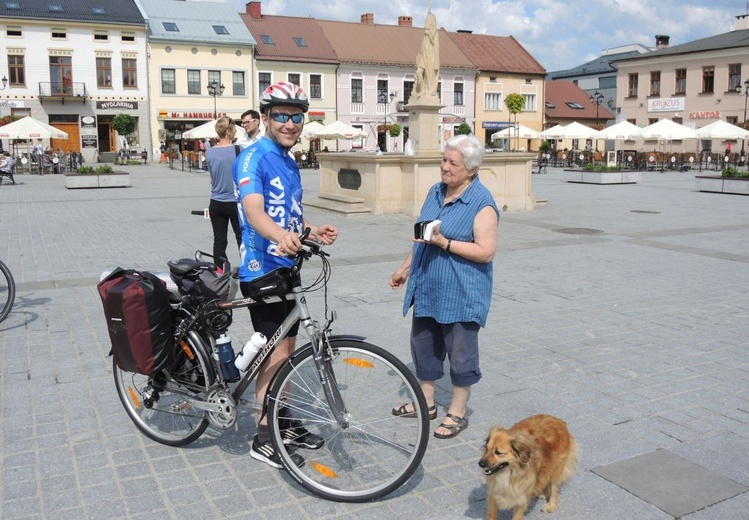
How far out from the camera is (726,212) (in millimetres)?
16219

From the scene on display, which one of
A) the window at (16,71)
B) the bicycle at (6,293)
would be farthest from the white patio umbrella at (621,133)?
the window at (16,71)

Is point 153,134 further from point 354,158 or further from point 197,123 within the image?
point 354,158

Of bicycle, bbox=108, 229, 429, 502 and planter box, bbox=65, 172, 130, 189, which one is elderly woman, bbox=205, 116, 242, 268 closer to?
bicycle, bbox=108, 229, 429, 502

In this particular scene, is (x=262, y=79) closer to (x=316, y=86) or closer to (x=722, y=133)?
(x=316, y=86)

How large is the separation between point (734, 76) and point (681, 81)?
13.0ft

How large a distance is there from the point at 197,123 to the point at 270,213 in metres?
48.3

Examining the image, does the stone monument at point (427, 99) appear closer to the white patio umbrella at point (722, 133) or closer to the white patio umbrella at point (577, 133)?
the white patio umbrella at point (577, 133)

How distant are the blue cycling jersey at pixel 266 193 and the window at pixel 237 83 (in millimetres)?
48302

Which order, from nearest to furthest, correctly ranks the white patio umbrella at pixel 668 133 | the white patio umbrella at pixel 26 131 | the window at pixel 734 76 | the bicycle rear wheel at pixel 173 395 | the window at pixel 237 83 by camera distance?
the bicycle rear wheel at pixel 173 395 < the white patio umbrella at pixel 26 131 < the white patio umbrella at pixel 668 133 < the window at pixel 734 76 < the window at pixel 237 83

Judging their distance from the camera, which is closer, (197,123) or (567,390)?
(567,390)

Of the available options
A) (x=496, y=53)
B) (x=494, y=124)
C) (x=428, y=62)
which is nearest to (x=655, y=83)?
(x=494, y=124)

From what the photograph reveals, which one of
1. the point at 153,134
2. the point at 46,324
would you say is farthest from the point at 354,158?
the point at 153,134

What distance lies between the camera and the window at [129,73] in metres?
47.4

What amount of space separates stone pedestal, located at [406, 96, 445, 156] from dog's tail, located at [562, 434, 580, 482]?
12407mm
